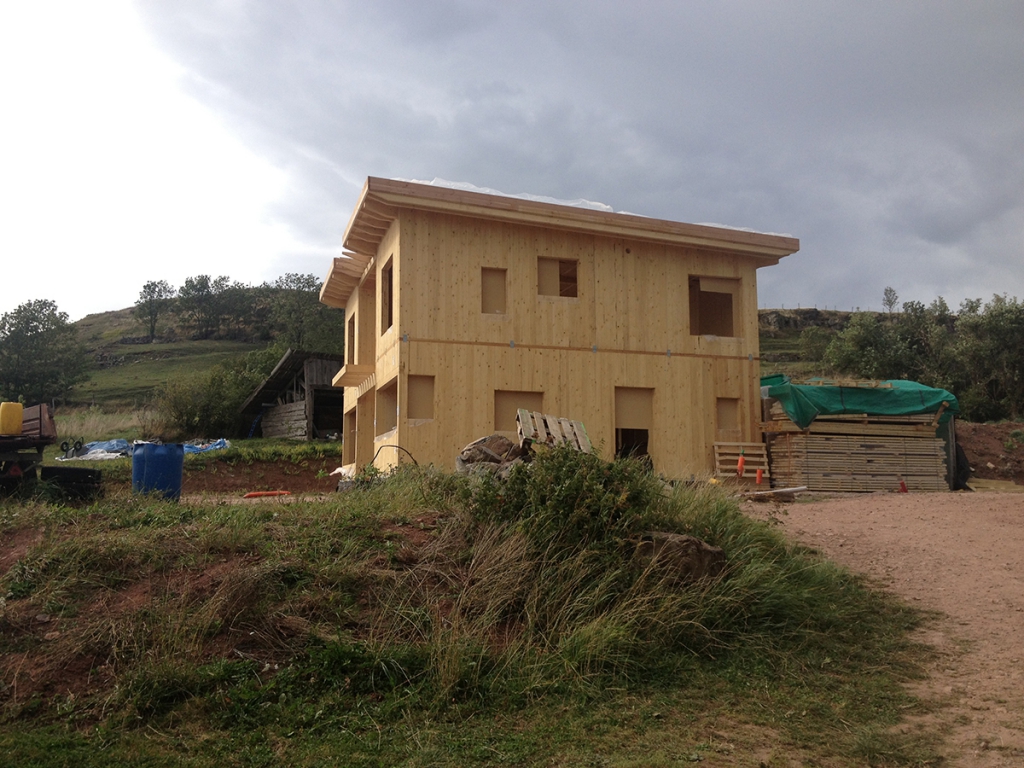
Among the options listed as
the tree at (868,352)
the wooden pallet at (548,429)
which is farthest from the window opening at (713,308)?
the tree at (868,352)

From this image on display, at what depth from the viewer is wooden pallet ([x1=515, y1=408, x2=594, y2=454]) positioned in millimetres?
12430

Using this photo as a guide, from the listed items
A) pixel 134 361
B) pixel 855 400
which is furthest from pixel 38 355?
pixel 855 400

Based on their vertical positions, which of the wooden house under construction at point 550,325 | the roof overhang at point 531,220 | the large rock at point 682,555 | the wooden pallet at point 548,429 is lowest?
the large rock at point 682,555

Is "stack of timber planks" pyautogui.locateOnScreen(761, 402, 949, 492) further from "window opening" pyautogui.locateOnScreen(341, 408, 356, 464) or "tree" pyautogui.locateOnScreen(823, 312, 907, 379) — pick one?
"tree" pyautogui.locateOnScreen(823, 312, 907, 379)

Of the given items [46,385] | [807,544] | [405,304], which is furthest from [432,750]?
[46,385]

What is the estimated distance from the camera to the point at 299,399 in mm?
32531

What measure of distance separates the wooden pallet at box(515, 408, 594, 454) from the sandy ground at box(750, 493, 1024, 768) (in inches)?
132

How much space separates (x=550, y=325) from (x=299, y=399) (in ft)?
52.9

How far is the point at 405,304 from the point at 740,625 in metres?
11.8

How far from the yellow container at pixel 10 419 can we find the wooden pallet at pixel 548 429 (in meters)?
7.19

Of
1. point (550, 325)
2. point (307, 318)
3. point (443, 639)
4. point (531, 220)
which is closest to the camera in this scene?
point (443, 639)

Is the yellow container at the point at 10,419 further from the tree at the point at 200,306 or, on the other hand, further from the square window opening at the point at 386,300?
the tree at the point at 200,306

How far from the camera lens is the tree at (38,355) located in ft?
153

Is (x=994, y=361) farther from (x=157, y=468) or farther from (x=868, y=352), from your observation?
(x=157, y=468)
